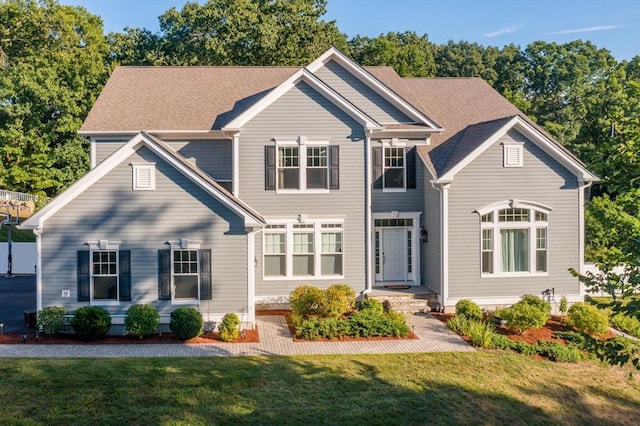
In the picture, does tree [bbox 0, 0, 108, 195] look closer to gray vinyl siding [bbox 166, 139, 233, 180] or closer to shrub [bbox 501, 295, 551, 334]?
gray vinyl siding [bbox 166, 139, 233, 180]

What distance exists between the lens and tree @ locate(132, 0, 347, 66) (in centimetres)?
3847

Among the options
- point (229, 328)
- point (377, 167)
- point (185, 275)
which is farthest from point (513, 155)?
point (185, 275)

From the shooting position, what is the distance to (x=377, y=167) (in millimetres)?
20844

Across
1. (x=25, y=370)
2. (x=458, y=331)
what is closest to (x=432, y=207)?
(x=458, y=331)

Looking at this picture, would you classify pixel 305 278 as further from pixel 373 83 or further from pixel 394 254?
pixel 373 83

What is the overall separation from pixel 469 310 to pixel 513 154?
5447 mm

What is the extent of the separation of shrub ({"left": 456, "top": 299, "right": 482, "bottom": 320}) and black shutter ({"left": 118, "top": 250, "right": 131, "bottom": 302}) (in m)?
10.2

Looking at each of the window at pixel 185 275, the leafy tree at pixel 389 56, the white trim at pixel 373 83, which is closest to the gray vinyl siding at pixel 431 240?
the white trim at pixel 373 83

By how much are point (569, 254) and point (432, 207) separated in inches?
192

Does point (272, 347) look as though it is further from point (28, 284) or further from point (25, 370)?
point (28, 284)

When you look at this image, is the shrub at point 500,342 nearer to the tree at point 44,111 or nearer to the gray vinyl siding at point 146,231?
the gray vinyl siding at point 146,231

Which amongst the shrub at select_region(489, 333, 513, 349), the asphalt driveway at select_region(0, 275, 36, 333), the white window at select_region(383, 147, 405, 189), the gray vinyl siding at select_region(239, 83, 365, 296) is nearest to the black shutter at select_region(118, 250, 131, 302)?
the asphalt driveway at select_region(0, 275, 36, 333)

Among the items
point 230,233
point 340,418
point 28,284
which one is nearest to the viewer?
point 340,418

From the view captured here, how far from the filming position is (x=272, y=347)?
15422 mm
